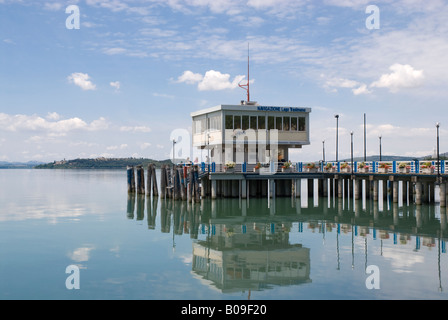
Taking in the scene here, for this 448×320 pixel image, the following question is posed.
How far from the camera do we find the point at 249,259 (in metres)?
21.3

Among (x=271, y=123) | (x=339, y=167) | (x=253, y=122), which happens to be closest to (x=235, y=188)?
(x=253, y=122)

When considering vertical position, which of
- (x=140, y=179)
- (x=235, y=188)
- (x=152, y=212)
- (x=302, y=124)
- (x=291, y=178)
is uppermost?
(x=302, y=124)

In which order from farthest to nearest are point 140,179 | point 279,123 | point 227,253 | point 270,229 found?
1. point 140,179
2. point 279,123
3. point 270,229
4. point 227,253

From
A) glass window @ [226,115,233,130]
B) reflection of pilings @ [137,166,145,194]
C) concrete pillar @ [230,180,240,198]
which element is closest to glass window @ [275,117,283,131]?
glass window @ [226,115,233,130]

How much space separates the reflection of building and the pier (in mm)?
13924

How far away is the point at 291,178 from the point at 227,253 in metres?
23.8

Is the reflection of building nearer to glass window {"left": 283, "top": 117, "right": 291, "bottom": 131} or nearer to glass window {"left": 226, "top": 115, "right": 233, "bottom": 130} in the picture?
glass window {"left": 226, "top": 115, "right": 233, "bottom": 130}

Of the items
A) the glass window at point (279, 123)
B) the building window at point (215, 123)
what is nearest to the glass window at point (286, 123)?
the glass window at point (279, 123)

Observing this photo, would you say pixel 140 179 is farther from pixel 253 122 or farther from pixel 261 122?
pixel 261 122

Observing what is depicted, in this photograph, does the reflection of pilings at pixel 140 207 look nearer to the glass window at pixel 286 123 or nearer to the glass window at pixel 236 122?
the glass window at pixel 236 122

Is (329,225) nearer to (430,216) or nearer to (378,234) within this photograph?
(378,234)

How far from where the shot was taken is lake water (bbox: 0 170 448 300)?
16.3 meters

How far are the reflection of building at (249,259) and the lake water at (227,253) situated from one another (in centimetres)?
5

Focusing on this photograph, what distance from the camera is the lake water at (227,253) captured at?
1630 cm
